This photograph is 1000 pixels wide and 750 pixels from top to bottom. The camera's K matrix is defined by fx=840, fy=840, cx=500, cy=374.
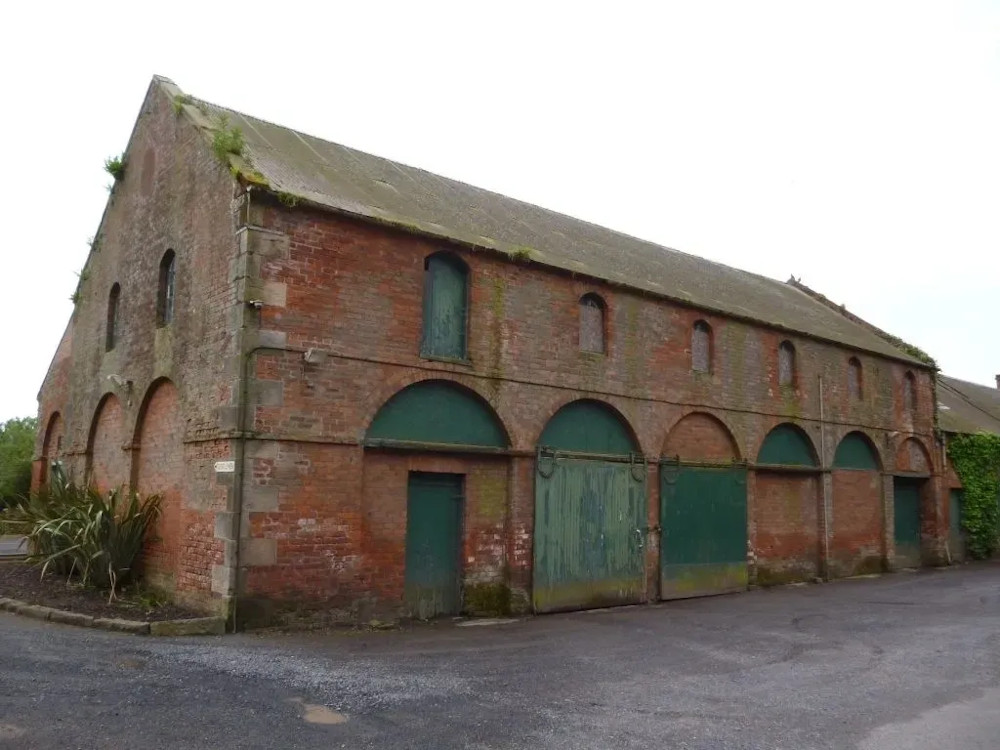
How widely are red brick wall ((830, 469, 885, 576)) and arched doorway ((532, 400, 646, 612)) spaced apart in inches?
267

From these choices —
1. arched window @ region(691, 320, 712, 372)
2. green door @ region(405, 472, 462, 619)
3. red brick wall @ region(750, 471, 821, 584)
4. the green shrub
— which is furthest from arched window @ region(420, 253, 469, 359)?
red brick wall @ region(750, 471, 821, 584)

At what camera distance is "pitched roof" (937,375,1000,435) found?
81.0 feet

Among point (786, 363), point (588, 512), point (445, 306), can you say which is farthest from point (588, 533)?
point (786, 363)

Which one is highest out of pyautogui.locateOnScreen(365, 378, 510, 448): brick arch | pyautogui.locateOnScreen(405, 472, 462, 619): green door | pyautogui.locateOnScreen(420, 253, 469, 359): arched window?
pyautogui.locateOnScreen(420, 253, 469, 359): arched window

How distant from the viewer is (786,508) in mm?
17828

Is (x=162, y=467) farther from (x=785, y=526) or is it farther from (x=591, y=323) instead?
(x=785, y=526)

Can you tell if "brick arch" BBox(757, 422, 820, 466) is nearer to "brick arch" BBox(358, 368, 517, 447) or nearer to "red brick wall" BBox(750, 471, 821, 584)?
"red brick wall" BBox(750, 471, 821, 584)

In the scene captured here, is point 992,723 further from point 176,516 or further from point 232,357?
point 176,516

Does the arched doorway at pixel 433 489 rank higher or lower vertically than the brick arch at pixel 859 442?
lower

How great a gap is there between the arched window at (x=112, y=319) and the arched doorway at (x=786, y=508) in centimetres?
1253

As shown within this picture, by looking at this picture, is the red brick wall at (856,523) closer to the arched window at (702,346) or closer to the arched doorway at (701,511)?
the arched doorway at (701,511)

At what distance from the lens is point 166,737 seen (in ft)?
18.9

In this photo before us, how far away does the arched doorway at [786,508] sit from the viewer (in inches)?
675

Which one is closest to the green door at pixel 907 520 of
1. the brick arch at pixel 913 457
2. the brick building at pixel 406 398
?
the brick arch at pixel 913 457
